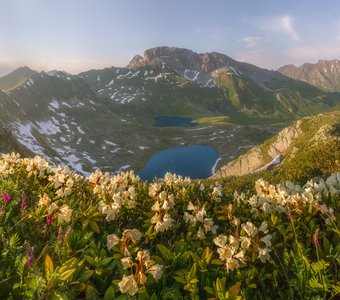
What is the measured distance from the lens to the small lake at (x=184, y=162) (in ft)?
361

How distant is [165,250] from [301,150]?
30.9 metres

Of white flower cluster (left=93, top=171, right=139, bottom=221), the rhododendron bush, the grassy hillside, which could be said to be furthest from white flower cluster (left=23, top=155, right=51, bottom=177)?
the grassy hillside

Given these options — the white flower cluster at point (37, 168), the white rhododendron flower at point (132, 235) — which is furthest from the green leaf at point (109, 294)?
the white flower cluster at point (37, 168)

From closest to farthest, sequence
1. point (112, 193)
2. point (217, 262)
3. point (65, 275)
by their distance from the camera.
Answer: point (65, 275)
point (217, 262)
point (112, 193)

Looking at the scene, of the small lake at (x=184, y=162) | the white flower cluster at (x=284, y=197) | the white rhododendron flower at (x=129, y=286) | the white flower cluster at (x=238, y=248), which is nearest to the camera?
the white rhododendron flower at (x=129, y=286)

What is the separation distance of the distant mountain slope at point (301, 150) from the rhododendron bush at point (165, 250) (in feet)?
56.0

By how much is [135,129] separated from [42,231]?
177 metres

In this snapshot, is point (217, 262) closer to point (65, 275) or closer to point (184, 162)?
point (65, 275)

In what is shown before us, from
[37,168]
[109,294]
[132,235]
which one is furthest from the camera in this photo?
[37,168]

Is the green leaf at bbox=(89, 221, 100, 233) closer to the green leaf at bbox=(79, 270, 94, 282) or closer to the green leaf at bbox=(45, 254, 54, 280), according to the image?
the green leaf at bbox=(79, 270, 94, 282)

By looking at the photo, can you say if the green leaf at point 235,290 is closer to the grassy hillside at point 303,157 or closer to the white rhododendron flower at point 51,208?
the white rhododendron flower at point 51,208

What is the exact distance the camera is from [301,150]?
31719 mm

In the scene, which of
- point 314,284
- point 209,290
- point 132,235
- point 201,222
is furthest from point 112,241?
point 314,284

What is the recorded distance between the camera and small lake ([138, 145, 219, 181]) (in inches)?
4331
